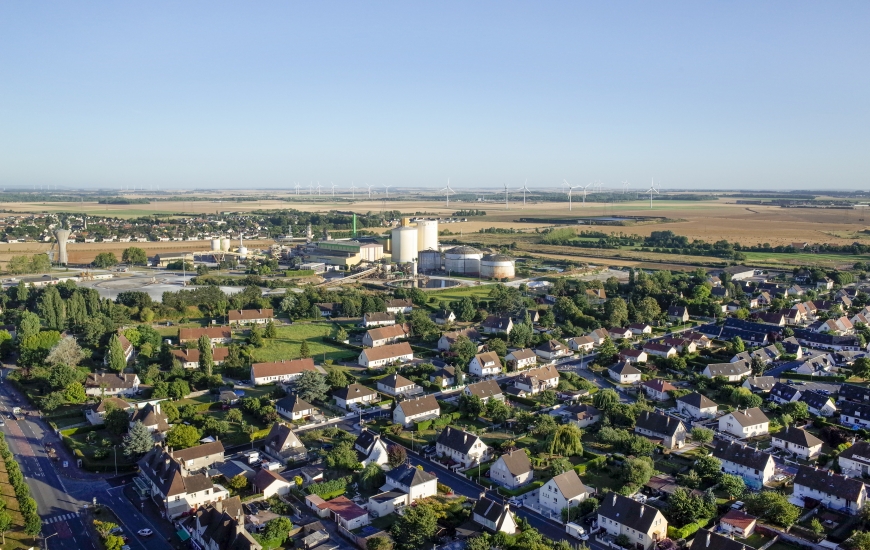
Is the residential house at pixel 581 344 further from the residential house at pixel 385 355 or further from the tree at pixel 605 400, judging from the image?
the tree at pixel 605 400

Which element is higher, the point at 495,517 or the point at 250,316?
the point at 250,316

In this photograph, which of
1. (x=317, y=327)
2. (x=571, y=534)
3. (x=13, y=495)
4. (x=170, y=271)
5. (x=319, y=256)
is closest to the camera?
(x=571, y=534)

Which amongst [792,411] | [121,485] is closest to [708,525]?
[792,411]

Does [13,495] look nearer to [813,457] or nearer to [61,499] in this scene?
[61,499]

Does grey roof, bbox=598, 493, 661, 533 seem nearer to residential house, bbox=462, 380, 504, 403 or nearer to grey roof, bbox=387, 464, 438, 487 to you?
grey roof, bbox=387, 464, 438, 487

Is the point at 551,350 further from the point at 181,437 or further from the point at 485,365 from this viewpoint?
the point at 181,437

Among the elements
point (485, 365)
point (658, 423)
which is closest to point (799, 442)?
point (658, 423)

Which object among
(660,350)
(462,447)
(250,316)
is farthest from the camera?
(250,316)
